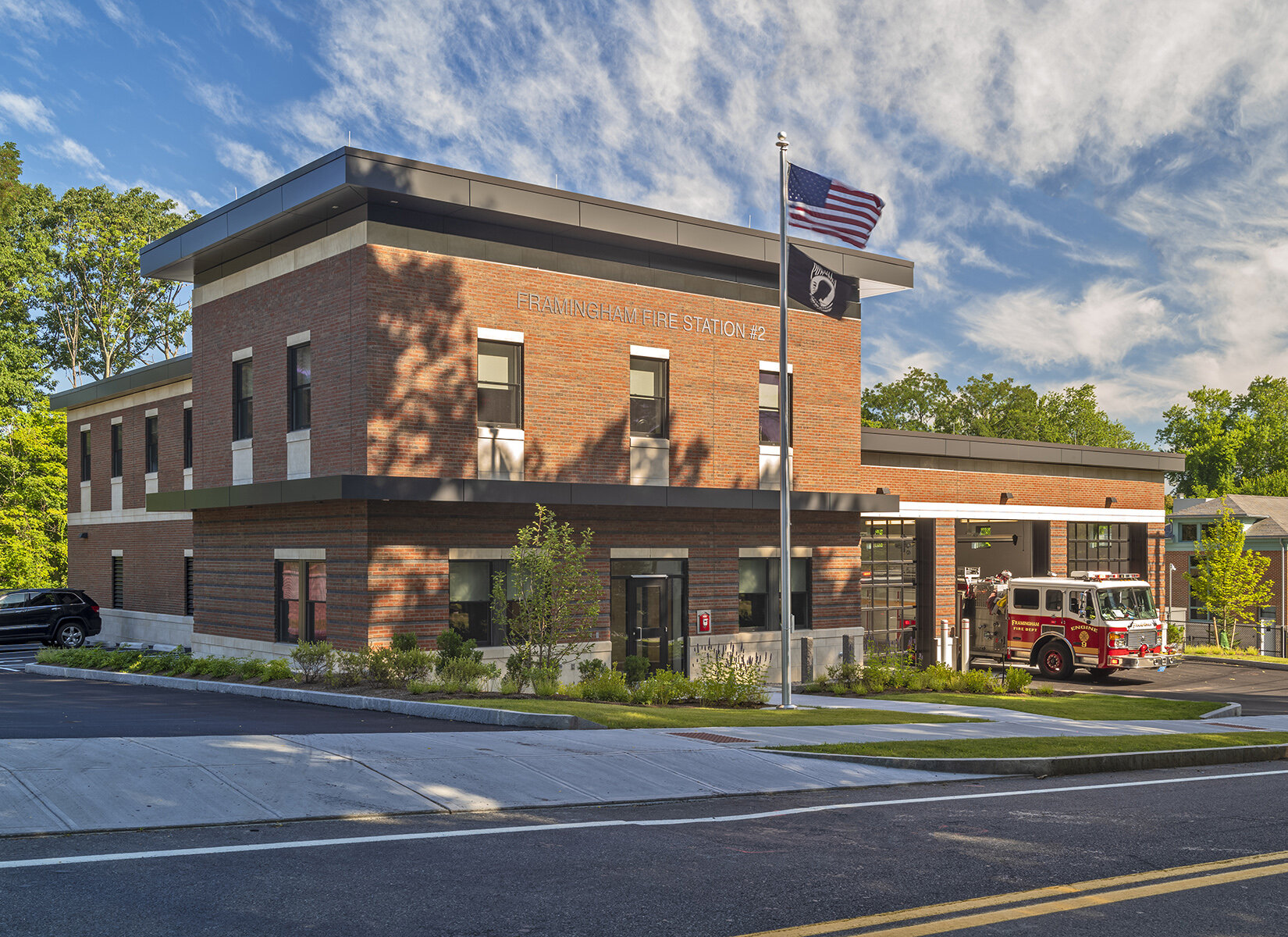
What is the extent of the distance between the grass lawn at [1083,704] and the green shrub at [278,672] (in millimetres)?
12192

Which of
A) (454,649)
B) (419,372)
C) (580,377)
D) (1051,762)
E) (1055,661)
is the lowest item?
(1055,661)

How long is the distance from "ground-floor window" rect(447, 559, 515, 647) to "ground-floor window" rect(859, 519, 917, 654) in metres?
12.3

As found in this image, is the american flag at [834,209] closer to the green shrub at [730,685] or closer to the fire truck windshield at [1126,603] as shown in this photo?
the green shrub at [730,685]

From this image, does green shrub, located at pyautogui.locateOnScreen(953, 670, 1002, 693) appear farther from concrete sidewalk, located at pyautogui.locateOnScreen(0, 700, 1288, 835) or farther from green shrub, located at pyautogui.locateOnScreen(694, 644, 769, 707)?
concrete sidewalk, located at pyautogui.locateOnScreen(0, 700, 1288, 835)

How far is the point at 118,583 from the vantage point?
36375 millimetres

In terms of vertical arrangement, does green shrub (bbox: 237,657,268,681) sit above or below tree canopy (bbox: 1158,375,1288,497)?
below

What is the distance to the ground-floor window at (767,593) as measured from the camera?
26.5m

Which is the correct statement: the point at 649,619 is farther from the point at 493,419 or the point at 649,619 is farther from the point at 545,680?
the point at 493,419

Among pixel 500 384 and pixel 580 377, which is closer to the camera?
pixel 500 384

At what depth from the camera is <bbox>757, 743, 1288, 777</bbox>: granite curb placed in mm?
13438

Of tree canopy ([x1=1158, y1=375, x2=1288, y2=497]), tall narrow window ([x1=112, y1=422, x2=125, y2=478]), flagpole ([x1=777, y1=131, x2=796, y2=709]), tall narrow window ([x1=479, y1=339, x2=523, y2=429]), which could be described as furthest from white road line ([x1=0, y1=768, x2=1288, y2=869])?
tree canopy ([x1=1158, y1=375, x2=1288, y2=497])

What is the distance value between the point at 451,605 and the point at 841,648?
11.2 meters

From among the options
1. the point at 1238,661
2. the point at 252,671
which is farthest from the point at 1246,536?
the point at 252,671

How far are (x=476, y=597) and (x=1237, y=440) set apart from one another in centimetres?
8547
